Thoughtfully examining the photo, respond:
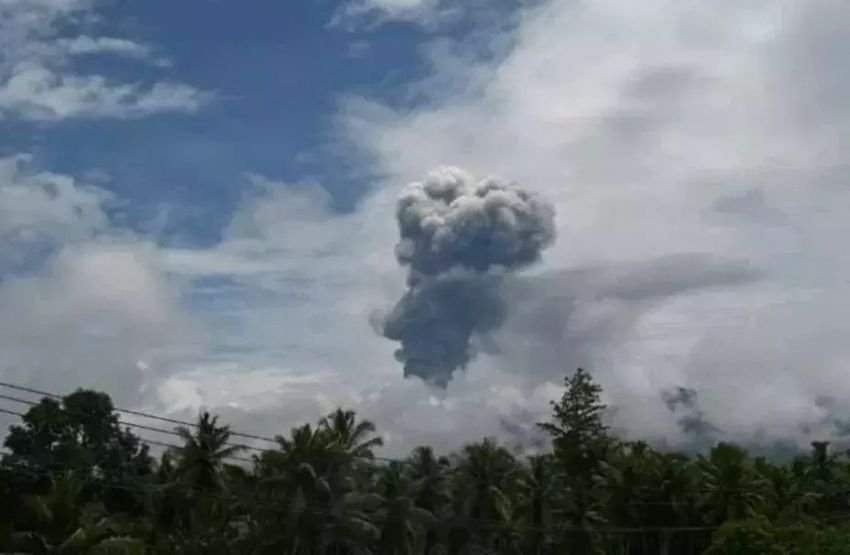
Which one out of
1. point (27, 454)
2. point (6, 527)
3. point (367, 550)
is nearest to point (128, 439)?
point (27, 454)

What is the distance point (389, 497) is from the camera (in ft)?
225

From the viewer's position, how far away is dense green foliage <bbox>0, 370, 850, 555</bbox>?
58.3m

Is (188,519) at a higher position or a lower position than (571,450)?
lower

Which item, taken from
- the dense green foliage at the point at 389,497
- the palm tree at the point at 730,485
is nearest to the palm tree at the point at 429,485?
the dense green foliage at the point at 389,497

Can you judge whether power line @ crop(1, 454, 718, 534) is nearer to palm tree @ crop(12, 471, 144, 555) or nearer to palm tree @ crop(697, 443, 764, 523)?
palm tree @ crop(697, 443, 764, 523)

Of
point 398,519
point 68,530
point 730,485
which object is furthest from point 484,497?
point 68,530

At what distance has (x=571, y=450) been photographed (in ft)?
320

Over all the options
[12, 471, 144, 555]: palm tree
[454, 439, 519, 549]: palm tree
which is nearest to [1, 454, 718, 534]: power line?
[454, 439, 519, 549]: palm tree

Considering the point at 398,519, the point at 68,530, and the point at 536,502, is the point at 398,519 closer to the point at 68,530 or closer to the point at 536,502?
the point at 536,502

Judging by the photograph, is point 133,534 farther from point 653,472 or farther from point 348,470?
point 653,472

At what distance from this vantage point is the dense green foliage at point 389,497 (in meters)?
58.3

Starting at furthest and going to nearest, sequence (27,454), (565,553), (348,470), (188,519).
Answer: (27,454) < (565,553) < (188,519) < (348,470)

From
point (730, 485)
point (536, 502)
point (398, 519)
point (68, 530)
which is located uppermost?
point (730, 485)

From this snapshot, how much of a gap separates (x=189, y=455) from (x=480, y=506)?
19911mm
